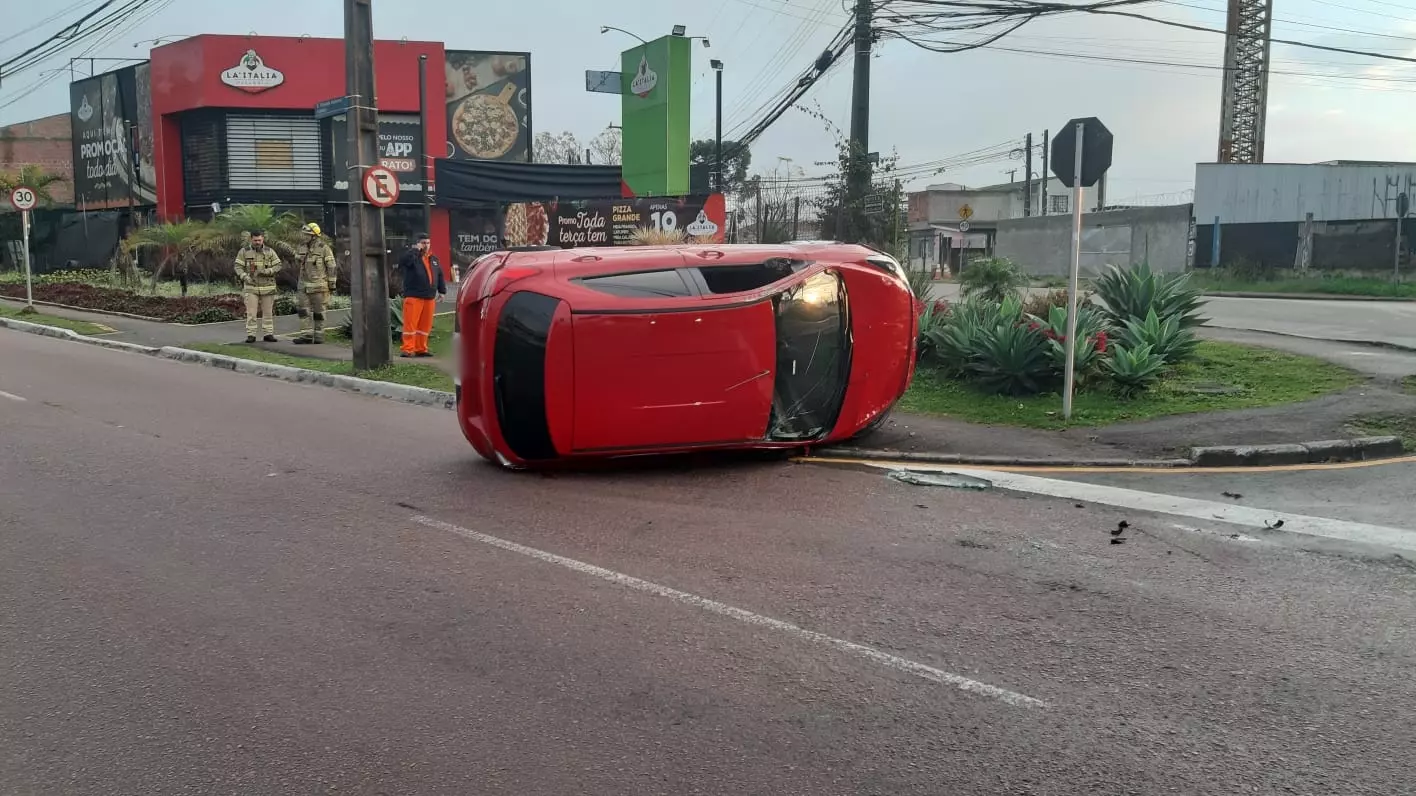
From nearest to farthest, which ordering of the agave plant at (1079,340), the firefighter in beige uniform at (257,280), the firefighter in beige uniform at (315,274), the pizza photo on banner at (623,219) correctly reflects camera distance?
the agave plant at (1079,340) → the firefighter in beige uniform at (315,274) → the firefighter in beige uniform at (257,280) → the pizza photo on banner at (623,219)

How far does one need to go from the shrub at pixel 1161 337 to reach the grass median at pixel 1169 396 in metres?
0.23

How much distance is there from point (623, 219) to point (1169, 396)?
18.3 metres

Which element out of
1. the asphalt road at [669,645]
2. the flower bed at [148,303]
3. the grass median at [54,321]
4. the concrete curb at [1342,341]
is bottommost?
the asphalt road at [669,645]

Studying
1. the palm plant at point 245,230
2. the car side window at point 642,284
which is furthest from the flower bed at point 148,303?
→ the car side window at point 642,284

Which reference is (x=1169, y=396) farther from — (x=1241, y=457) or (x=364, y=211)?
(x=364, y=211)

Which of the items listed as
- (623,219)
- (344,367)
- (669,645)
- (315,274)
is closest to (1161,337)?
(669,645)

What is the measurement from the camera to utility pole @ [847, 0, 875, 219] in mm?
20297

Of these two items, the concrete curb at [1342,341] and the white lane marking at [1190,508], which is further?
the concrete curb at [1342,341]

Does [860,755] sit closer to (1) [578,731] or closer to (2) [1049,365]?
(1) [578,731]

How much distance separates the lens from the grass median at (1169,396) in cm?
1042

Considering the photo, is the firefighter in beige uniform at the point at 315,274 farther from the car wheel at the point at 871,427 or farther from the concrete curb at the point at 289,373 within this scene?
the car wheel at the point at 871,427

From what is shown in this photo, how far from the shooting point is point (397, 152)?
113 ft

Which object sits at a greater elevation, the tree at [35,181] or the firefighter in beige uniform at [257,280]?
the tree at [35,181]

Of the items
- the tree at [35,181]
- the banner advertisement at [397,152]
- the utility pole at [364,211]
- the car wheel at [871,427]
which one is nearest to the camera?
the car wheel at [871,427]
